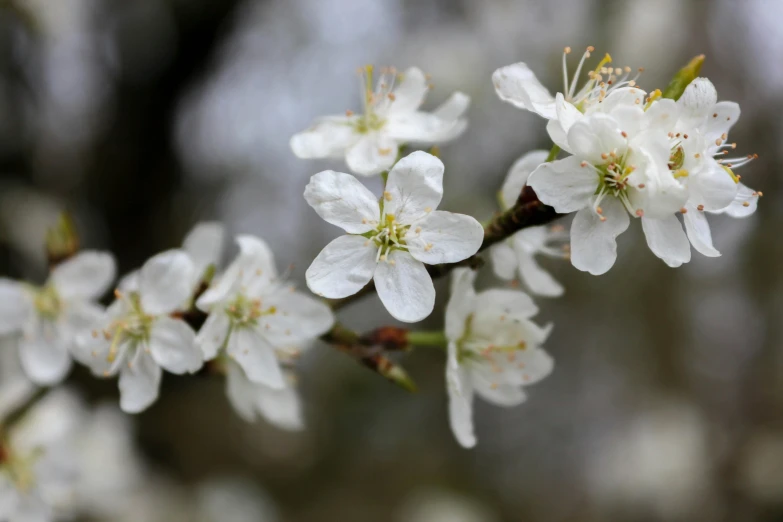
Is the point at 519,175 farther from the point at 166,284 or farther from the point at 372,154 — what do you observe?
the point at 166,284

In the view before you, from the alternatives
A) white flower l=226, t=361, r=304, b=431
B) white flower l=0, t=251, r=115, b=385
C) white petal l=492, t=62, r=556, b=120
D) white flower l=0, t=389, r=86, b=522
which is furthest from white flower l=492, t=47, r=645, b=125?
white flower l=0, t=389, r=86, b=522

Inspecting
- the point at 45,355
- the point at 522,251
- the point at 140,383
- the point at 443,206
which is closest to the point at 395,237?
the point at 522,251

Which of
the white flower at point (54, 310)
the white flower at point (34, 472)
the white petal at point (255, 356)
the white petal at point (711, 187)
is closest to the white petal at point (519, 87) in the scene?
the white petal at point (711, 187)

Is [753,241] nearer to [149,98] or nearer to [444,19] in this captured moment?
[444,19]

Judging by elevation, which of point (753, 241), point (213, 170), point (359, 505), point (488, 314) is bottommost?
point (359, 505)

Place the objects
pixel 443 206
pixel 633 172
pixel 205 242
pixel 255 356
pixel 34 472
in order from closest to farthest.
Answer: pixel 633 172, pixel 255 356, pixel 205 242, pixel 34 472, pixel 443 206

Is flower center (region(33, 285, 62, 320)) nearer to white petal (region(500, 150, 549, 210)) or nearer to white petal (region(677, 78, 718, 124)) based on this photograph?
white petal (region(500, 150, 549, 210))

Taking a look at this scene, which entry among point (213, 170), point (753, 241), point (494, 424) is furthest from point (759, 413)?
point (213, 170)
